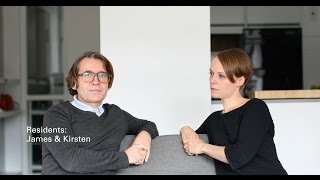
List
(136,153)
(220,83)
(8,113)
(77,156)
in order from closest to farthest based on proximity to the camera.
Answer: (77,156) → (136,153) → (220,83) → (8,113)

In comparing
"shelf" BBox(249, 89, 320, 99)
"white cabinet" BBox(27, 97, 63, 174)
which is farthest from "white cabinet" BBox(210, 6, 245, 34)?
"shelf" BBox(249, 89, 320, 99)

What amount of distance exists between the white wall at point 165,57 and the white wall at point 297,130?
506mm

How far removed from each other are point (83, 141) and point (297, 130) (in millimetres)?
1622

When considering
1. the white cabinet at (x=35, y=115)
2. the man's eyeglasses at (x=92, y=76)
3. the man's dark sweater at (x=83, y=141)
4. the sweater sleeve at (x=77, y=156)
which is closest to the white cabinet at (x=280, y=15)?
the white cabinet at (x=35, y=115)

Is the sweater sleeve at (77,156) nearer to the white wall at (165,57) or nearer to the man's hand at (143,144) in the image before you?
the man's hand at (143,144)

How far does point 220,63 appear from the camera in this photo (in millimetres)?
1938

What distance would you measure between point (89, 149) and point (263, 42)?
4027mm

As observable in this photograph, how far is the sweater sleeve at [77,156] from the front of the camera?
1717 millimetres

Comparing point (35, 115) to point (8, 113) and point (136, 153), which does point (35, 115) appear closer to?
point (8, 113)

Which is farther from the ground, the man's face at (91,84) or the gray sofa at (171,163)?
the man's face at (91,84)

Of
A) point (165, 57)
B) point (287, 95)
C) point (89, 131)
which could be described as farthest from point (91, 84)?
point (287, 95)

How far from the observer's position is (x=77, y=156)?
1717 millimetres
